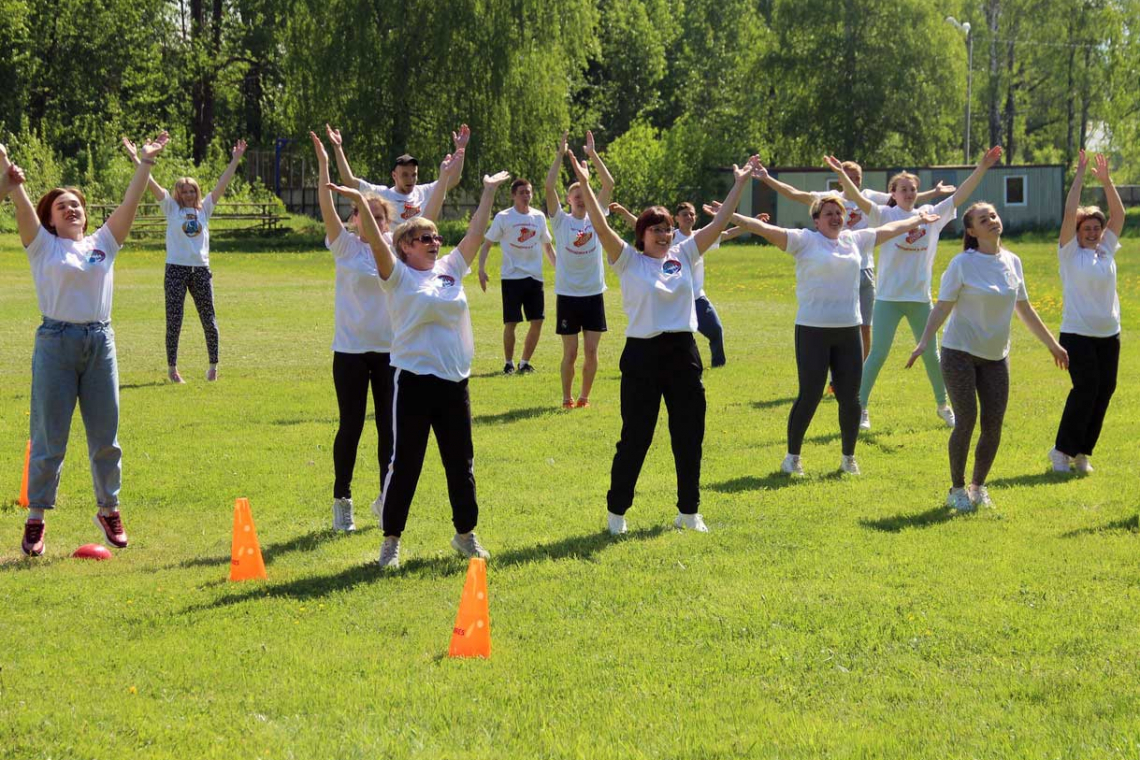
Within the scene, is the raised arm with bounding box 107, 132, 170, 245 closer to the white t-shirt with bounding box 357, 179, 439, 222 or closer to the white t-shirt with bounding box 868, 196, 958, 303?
the white t-shirt with bounding box 357, 179, 439, 222

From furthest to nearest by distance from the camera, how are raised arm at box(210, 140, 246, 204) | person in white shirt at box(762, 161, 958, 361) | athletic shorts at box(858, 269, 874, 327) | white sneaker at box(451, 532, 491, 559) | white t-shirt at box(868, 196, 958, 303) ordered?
athletic shorts at box(858, 269, 874, 327), raised arm at box(210, 140, 246, 204), person in white shirt at box(762, 161, 958, 361), white t-shirt at box(868, 196, 958, 303), white sneaker at box(451, 532, 491, 559)

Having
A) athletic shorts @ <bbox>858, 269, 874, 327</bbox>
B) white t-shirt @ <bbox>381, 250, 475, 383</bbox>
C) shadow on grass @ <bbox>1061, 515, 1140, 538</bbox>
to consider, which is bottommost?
shadow on grass @ <bbox>1061, 515, 1140, 538</bbox>

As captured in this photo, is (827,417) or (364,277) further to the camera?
(827,417)

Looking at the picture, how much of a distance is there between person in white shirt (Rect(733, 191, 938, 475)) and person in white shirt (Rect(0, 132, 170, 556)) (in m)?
4.43

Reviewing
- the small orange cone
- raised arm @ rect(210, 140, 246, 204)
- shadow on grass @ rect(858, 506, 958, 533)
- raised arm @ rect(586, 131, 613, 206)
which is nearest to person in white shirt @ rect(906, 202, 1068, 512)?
shadow on grass @ rect(858, 506, 958, 533)

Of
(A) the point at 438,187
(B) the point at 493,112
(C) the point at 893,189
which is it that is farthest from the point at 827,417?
(B) the point at 493,112

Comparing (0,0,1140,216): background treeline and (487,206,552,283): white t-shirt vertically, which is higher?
(0,0,1140,216): background treeline

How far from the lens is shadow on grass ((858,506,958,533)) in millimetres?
8484

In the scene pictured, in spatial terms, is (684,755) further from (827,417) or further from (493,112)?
(493,112)

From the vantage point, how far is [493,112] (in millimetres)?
47500

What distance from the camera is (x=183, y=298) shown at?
50.7ft

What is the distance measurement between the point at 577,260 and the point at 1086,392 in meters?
5.41

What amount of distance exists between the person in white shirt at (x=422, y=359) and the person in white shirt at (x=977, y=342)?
10.3 ft

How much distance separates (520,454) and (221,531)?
3.08 metres
